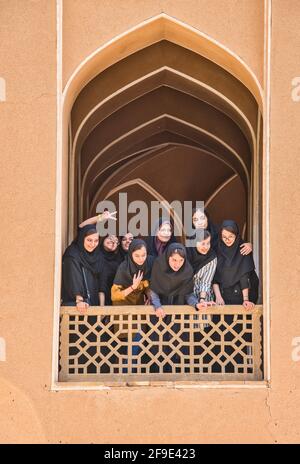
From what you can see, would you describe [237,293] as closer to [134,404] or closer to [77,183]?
[134,404]

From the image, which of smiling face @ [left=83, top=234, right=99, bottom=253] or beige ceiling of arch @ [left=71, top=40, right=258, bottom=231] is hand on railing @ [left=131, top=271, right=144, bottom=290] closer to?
smiling face @ [left=83, top=234, right=99, bottom=253]

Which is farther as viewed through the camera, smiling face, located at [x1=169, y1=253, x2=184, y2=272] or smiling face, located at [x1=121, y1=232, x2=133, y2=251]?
smiling face, located at [x1=121, y1=232, x2=133, y2=251]

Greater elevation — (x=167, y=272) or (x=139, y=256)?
(x=139, y=256)

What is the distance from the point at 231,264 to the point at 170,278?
44 centimetres

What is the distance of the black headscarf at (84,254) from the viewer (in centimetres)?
699

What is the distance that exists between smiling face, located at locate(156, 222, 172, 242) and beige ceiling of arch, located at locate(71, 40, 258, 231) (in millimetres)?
1416

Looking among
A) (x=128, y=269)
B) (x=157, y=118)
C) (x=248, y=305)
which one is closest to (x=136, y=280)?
(x=128, y=269)

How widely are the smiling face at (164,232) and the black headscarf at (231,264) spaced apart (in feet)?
1.24

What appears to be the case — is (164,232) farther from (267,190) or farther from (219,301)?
(267,190)

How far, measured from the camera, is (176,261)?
22.5 ft

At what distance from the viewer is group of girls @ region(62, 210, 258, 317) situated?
693cm

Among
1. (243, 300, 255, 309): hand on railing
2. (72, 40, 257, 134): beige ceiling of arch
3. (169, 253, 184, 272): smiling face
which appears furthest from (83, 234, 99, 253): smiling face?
(72, 40, 257, 134): beige ceiling of arch

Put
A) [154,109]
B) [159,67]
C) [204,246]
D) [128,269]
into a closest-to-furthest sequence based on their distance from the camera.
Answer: [128,269] < [204,246] < [159,67] < [154,109]

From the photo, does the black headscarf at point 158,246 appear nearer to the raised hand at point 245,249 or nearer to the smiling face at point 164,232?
the smiling face at point 164,232
